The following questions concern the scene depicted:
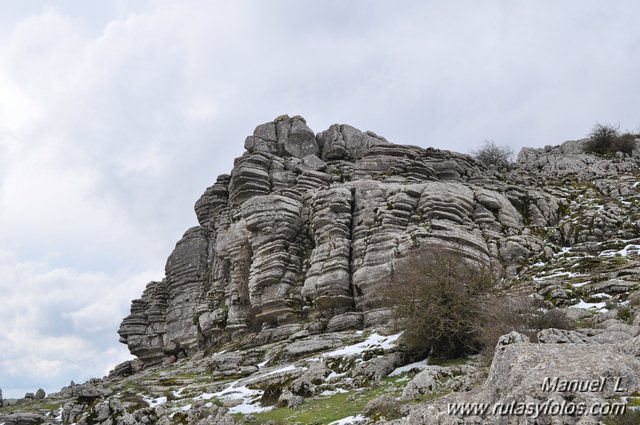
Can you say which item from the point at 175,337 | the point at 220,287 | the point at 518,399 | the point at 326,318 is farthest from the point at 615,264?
the point at 175,337

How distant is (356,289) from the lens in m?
45.4

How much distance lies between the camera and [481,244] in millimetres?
47125

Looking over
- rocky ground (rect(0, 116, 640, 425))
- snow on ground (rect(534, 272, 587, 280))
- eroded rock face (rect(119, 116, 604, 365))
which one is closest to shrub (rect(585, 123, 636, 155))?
rocky ground (rect(0, 116, 640, 425))

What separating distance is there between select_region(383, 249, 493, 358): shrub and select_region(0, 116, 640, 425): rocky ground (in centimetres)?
119

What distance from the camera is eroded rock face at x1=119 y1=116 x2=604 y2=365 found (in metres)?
46.1

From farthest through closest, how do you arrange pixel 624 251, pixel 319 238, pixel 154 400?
pixel 319 238 < pixel 624 251 < pixel 154 400

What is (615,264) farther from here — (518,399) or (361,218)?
(518,399)

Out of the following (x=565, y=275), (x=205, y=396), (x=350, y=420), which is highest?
(x=565, y=275)

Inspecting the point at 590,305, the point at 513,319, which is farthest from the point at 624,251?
the point at 513,319

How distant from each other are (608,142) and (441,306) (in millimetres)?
71163

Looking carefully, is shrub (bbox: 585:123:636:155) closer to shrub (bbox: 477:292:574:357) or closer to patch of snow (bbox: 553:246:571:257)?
patch of snow (bbox: 553:246:571:257)

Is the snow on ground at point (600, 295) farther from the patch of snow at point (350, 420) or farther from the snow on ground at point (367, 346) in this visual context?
the patch of snow at point (350, 420)

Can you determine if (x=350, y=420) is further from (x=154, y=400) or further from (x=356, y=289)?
(x=356, y=289)

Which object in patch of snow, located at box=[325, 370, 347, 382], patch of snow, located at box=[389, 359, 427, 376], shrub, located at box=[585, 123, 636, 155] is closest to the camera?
patch of snow, located at box=[389, 359, 427, 376]
